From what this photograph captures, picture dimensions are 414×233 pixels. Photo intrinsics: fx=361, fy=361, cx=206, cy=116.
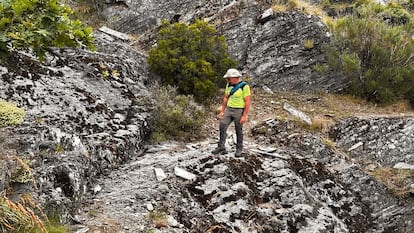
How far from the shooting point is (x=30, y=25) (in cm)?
648

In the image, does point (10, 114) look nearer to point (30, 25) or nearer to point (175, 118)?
→ point (30, 25)

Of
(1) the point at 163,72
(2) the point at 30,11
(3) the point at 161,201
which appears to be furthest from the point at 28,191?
(1) the point at 163,72

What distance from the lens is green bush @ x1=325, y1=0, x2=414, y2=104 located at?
33.0 ft

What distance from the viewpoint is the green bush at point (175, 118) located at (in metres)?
7.93

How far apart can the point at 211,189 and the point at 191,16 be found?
9.69 m

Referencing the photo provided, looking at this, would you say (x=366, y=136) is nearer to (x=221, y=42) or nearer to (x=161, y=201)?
(x=221, y=42)

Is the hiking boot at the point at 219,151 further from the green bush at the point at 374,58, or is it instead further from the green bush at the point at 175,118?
the green bush at the point at 374,58

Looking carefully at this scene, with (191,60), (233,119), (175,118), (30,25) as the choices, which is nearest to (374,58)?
(191,60)

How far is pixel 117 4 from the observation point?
16656 millimetres

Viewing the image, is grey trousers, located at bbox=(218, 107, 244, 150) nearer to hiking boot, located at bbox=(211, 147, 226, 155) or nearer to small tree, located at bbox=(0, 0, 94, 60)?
hiking boot, located at bbox=(211, 147, 226, 155)

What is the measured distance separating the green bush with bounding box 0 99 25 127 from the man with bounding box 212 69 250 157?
10.7 feet

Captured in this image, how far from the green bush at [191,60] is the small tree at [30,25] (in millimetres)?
3154

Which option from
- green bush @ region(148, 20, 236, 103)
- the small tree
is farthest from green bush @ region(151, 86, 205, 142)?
the small tree

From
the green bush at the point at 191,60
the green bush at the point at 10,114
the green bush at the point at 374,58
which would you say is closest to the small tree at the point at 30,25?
the green bush at the point at 10,114
